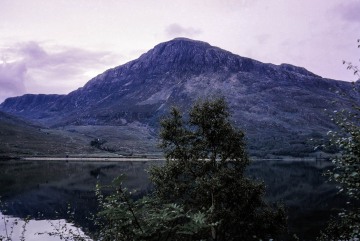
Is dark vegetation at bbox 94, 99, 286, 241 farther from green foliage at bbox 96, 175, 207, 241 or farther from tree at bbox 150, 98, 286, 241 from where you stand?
green foliage at bbox 96, 175, 207, 241

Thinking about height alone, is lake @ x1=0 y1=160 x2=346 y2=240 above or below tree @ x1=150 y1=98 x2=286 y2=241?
below

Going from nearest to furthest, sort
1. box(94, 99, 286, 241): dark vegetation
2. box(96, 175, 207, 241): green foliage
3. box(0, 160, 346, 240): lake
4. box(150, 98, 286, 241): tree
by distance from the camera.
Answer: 1. box(96, 175, 207, 241): green foliage
2. box(94, 99, 286, 241): dark vegetation
3. box(150, 98, 286, 241): tree
4. box(0, 160, 346, 240): lake

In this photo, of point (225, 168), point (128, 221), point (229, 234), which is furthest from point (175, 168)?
point (128, 221)

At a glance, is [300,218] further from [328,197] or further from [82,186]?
[82,186]

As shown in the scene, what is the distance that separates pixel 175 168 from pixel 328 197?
264ft

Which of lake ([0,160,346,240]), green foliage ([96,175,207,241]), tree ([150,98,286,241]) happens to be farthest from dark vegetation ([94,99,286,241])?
green foliage ([96,175,207,241])

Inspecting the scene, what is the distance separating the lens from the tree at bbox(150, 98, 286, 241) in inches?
1126

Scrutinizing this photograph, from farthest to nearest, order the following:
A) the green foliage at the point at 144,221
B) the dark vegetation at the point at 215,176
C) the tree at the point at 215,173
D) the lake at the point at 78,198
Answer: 1. the lake at the point at 78,198
2. the tree at the point at 215,173
3. the dark vegetation at the point at 215,176
4. the green foliage at the point at 144,221

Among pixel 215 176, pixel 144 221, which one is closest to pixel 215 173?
pixel 215 176

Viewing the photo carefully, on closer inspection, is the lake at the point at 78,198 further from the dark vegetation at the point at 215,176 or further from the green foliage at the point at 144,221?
the green foliage at the point at 144,221

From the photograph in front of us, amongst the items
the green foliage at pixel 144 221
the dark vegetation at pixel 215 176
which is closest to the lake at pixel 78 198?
the dark vegetation at pixel 215 176

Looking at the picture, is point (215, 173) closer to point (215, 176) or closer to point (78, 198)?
point (215, 176)

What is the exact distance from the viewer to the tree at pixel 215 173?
Answer: 93.9 feet

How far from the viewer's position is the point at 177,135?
3200cm
